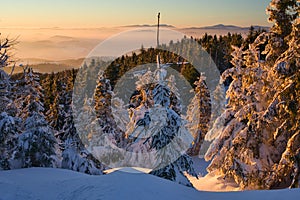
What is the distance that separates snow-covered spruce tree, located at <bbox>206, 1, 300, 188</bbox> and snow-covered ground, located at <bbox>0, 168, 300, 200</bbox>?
210 inches

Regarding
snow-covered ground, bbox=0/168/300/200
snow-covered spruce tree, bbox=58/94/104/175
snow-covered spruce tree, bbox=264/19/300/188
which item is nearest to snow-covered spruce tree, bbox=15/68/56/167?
snow-covered spruce tree, bbox=58/94/104/175

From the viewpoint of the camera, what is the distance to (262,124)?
697 inches

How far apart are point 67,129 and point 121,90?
29575 millimetres

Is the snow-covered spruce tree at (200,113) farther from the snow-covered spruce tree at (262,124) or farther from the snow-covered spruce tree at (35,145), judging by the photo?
the snow-covered spruce tree at (35,145)

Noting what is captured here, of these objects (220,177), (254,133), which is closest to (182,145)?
(254,133)

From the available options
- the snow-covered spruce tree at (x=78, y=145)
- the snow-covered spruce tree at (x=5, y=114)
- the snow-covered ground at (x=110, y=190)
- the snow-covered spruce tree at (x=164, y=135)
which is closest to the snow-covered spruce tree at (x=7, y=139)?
the snow-covered spruce tree at (x=5, y=114)

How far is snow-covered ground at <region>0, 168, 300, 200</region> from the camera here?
10.7 meters

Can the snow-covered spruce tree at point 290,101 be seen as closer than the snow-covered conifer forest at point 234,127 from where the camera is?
Yes

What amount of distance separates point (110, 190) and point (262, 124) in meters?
10.5

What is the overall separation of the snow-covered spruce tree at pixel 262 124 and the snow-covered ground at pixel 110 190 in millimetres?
5323

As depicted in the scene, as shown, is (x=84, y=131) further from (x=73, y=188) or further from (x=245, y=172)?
(x=73, y=188)

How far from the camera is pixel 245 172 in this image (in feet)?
61.4

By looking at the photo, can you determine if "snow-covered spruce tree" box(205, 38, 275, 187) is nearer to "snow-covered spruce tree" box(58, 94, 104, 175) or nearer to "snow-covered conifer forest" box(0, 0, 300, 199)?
"snow-covered conifer forest" box(0, 0, 300, 199)

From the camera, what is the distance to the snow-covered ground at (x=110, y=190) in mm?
10727
